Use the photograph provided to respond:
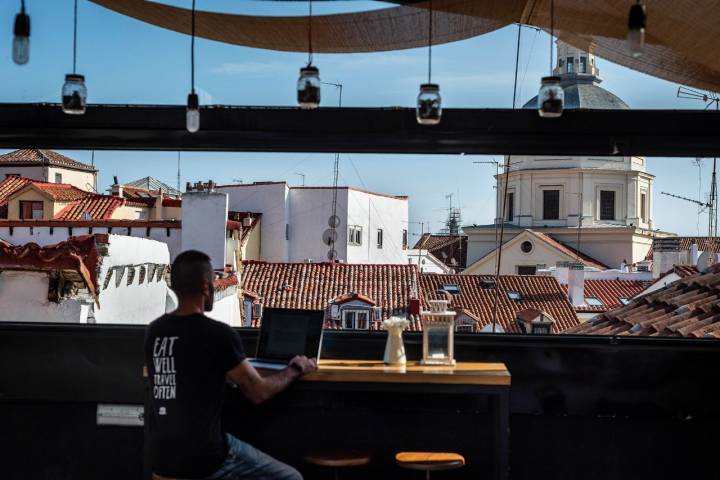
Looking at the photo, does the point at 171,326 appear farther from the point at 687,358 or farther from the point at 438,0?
the point at 687,358

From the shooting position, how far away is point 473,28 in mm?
4383

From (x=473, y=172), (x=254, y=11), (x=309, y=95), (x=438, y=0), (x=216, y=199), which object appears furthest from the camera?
(x=216, y=199)

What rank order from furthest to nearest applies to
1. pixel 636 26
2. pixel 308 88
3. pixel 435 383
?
pixel 308 88
pixel 435 383
pixel 636 26

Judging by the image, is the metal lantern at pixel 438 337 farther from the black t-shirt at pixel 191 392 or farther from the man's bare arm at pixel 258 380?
the black t-shirt at pixel 191 392

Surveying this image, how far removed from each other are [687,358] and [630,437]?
0.43m

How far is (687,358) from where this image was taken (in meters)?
4.16

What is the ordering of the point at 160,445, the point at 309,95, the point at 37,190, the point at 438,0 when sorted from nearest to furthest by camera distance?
the point at 160,445 < the point at 309,95 < the point at 438,0 < the point at 37,190

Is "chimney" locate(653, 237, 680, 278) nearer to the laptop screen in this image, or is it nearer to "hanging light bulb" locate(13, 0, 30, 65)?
the laptop screen

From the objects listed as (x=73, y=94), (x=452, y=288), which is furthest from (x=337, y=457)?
(x=452, y=288)

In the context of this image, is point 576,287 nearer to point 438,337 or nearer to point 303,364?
point 438,337

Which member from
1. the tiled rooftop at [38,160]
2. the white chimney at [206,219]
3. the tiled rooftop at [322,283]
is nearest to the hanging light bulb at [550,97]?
the white chimney at [206,219]

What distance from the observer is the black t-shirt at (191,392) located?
3.14 m

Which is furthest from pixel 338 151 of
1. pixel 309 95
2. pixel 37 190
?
pixel 37 190

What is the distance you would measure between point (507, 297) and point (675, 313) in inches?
485
